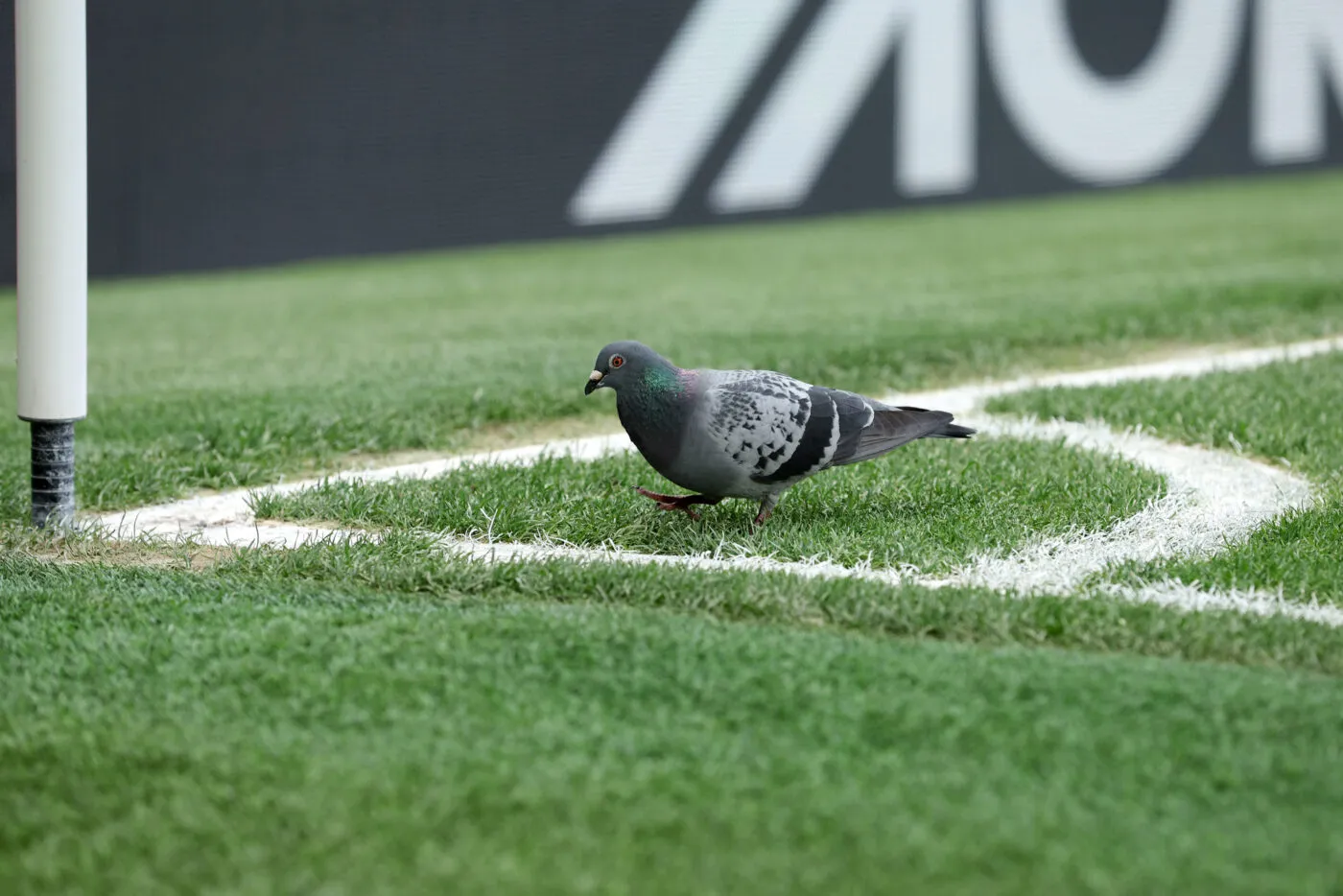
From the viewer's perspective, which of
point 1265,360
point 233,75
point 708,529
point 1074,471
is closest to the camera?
point 708,529

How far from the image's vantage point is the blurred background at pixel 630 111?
12.0 metres

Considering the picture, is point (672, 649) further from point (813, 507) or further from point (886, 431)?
point (813, 507)

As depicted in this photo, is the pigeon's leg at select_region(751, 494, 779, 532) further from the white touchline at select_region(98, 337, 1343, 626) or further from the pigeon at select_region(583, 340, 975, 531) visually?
the white touchline at select_region(98, 337, 1343, 626)

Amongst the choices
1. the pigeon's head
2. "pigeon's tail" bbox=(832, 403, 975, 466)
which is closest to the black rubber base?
the pigeon's head

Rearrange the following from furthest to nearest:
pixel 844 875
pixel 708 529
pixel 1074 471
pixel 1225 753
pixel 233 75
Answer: pixel 233 75, pixel 1074 471, pixel 708 529, pixel 1225 753, pixel 844 875

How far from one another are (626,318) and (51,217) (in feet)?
18.0

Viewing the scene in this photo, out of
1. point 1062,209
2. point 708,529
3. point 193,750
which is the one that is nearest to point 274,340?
point 708,529

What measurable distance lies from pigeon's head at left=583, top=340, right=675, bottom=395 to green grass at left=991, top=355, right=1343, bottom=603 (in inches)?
61.8

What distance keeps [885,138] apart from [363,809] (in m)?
12.5

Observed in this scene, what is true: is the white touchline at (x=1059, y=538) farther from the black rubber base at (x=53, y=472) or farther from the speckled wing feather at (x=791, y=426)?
the speckled wing feather at (x=791, y=426)

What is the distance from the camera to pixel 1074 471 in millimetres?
5734

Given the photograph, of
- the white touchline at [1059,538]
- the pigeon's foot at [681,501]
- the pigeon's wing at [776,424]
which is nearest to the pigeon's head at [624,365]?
the pigeon's wing at [776,424]

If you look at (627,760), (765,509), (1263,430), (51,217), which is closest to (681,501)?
(765,509)

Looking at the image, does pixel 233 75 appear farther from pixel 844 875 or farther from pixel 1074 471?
pixel 844 875
